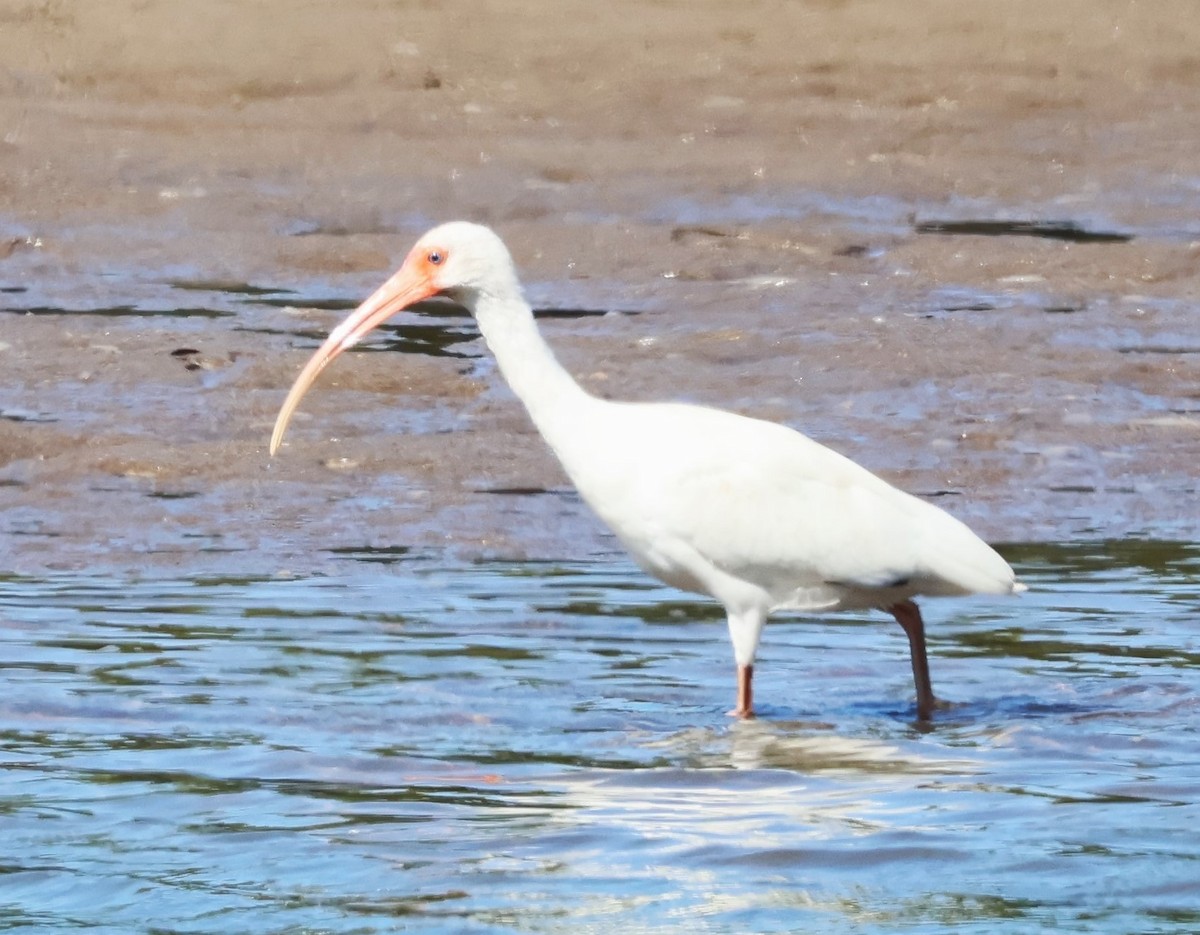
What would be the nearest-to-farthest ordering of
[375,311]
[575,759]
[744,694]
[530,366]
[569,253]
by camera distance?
[575,759], [744,694], [530,366], [375,311], [569,253]

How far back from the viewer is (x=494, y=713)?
7.10m

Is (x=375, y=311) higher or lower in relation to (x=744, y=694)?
higher

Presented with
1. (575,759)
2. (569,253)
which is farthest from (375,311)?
(569,253)

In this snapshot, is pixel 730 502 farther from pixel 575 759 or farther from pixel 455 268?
pixel 455 268

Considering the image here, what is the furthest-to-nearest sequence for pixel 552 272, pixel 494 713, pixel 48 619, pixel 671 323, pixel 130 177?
pixel 130 177
pixel 552 272
pixel 671 323
pixel 48 619
pixel 494 713

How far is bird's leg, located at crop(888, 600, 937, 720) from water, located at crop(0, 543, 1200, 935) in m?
0.07

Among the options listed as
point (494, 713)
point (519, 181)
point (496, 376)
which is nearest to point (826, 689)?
point (494, 713)

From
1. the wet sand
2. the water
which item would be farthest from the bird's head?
the wet sand

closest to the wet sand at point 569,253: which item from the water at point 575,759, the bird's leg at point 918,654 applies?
the water at point 575,759

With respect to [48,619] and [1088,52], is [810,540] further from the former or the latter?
[1088,52]

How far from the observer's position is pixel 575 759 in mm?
6625

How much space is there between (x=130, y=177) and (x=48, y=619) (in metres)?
8.63

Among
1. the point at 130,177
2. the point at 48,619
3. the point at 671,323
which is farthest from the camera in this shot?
the point at 130,177

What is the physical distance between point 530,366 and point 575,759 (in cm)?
122
